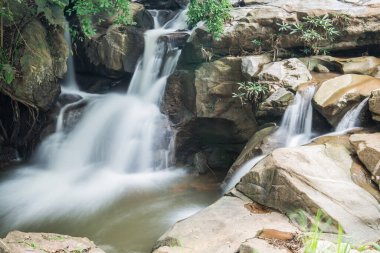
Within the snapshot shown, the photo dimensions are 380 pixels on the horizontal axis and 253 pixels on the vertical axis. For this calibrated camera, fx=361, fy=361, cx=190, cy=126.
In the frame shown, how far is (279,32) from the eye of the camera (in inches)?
358

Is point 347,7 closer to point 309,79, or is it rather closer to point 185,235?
point 309,79

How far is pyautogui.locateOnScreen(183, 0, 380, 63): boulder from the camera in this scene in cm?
884

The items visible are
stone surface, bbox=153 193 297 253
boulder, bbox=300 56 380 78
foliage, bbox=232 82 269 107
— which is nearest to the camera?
stone surface, bbox=153 193 297 253

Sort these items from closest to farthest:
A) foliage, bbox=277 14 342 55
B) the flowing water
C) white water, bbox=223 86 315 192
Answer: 1. the flowing water
2. white water, bbox=223 86 315 192
3. foliage, bbox=277 14 342 55

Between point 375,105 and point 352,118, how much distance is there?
0.60m

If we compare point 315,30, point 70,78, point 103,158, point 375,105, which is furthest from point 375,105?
point 70,78

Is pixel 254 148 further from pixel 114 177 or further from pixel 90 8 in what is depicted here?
pixel 90 8

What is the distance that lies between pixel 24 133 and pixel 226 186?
5912 millimetres

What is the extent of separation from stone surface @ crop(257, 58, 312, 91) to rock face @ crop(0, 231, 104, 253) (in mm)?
5039

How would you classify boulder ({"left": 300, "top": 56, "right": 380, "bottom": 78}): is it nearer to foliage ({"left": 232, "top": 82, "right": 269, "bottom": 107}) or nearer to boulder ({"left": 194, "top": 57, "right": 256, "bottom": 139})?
foliage ({"left": 232, "top": 82, "right": 269, "bottom": 107})

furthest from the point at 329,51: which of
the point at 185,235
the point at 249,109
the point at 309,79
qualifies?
the point at 185,235

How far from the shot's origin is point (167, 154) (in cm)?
952

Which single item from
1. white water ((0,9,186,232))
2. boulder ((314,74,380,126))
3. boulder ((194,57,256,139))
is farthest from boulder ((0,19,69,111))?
boulder ((314,74,380,126))

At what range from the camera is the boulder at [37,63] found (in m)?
7.15
